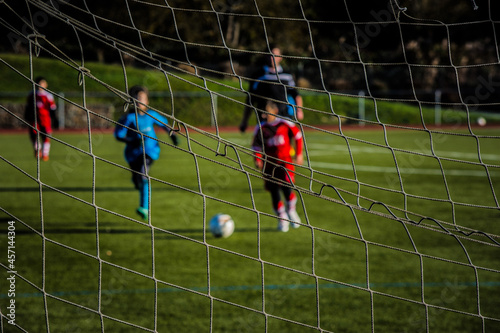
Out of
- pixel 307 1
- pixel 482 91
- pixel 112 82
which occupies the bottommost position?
pixel 482 91

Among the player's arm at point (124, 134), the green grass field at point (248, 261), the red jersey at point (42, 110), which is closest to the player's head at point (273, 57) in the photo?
the green grass field at point (248, 261)

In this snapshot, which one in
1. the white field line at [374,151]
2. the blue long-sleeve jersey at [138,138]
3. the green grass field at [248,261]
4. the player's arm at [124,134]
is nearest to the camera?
the green grass field at [248,261]

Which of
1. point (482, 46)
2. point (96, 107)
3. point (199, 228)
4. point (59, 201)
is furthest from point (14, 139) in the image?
point (482, 46)

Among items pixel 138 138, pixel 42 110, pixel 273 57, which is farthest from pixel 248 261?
pixel 42 110

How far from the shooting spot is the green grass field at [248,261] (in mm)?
3357

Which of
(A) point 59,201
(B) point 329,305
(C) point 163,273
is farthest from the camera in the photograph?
(A) point 59,201

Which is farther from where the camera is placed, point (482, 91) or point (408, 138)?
point (482, 91)

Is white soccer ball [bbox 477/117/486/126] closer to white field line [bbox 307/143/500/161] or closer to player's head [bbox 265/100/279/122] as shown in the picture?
white field line [bbox 307/143/500/161]

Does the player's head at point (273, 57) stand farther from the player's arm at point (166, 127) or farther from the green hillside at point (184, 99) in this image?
the green hillside at point (184, 99)

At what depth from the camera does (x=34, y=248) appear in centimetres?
589

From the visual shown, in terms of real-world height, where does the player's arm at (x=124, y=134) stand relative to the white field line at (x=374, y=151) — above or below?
above

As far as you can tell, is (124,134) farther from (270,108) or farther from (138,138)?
(270,108)

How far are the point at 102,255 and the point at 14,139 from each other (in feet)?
45.9

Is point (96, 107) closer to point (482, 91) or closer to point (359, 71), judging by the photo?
point (359, 71)
